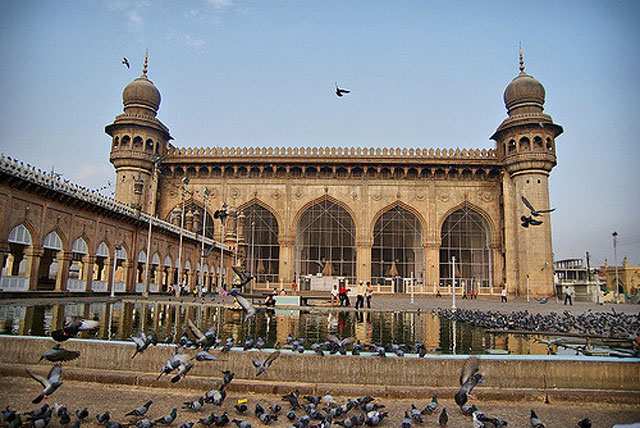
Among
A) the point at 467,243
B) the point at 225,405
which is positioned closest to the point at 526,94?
the point at 467,243

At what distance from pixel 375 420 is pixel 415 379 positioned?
3.01ft

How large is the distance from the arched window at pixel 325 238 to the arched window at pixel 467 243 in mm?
5649

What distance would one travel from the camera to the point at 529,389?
3334mm

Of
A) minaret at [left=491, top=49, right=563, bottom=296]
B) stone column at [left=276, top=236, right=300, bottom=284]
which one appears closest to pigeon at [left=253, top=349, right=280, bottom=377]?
stone column at [left=276, top=236, right=300, bottom=284]

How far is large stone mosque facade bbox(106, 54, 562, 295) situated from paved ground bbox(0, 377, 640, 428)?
924 inches

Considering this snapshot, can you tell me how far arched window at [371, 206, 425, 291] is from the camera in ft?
91.7

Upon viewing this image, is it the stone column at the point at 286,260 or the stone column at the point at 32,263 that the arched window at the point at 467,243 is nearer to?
the stone column at the point at 286,260

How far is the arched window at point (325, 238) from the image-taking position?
91.7 feet

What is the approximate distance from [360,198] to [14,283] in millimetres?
19049

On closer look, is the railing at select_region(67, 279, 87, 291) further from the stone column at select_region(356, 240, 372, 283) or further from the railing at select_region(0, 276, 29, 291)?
the stone column at select_region(356, 240, 372, 283)

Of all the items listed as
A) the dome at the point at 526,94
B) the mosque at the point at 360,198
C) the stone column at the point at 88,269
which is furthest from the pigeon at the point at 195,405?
the dome at the point at 526,94

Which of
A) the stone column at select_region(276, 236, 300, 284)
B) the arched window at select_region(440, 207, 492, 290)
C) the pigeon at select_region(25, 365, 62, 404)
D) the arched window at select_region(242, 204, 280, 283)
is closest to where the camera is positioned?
the pigeon at select_region(25, 365, 62, 404)

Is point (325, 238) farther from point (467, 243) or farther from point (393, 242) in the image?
point (467, 243)

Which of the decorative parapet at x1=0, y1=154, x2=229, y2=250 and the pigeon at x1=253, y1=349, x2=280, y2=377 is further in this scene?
the decorative parapet at x1=0, y1=154, x2=229, y2=250
